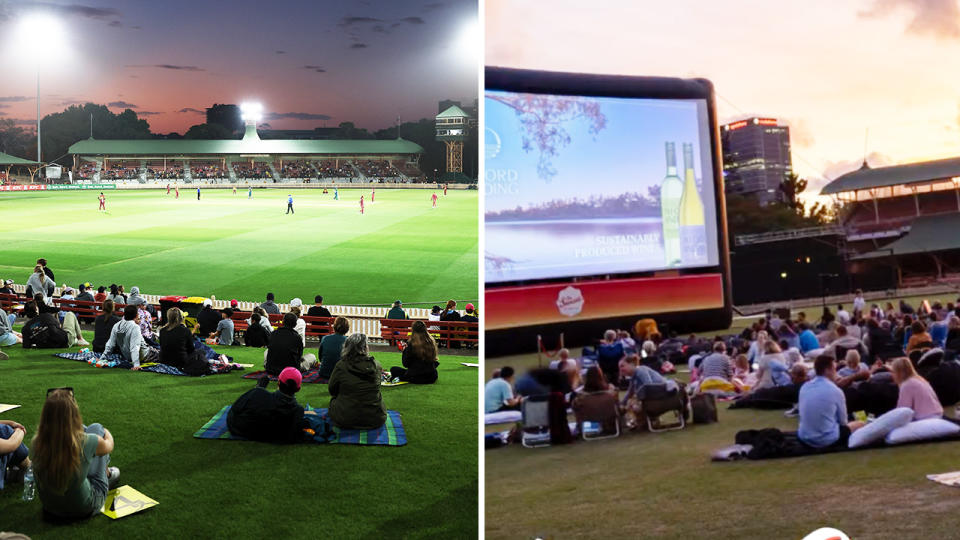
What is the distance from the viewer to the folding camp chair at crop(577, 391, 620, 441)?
243cm

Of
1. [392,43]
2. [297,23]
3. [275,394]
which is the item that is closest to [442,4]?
[392,43]

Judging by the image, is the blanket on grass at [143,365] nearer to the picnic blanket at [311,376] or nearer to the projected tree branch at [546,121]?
the picnic blanket at [311,376]

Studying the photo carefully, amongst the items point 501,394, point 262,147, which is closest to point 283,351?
point 501,394

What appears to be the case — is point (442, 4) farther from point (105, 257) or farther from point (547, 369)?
point (547, 369)

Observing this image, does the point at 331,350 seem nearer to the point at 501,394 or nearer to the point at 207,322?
the point at 501,394

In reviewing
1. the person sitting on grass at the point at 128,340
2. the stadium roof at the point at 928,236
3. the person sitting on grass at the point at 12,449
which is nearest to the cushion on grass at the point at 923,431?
the stadium roof at the point at 928,236

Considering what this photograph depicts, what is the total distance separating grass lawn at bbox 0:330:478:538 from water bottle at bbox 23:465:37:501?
0.12ft

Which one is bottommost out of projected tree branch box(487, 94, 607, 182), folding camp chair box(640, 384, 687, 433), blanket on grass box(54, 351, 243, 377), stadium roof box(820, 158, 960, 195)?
blanket on grass box(54, 351, 243, 377)

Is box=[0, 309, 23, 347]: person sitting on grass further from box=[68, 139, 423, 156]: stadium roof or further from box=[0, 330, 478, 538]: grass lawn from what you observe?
box=[68, 139, 423, 156]: stadium roof

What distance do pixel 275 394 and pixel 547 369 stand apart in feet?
4.53

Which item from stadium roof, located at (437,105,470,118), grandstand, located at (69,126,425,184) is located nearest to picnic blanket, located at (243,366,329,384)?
stadium roof, located at (437,105,470,118)

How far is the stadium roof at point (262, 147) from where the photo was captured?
111 ft

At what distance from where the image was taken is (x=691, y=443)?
2504 millimetres

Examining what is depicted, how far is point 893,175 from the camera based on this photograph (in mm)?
2832
